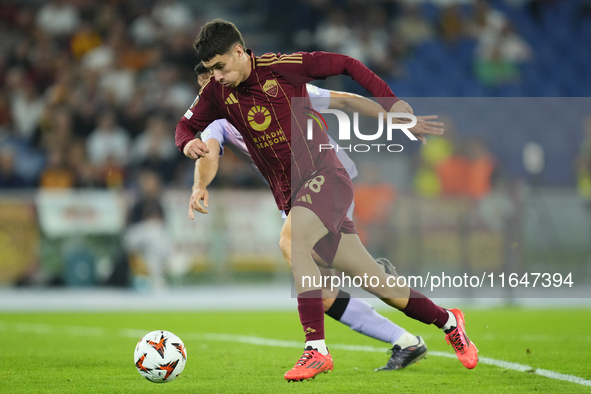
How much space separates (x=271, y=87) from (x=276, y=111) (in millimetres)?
144

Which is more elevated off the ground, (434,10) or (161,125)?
(434,10)

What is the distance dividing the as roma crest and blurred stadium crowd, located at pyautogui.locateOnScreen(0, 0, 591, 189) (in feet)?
23.5

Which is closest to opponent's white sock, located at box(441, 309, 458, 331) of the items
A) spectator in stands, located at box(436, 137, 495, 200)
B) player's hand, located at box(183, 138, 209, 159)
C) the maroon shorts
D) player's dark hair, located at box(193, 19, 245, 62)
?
the maroon shorts

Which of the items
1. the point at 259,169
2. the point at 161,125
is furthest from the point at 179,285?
the point at 259,169

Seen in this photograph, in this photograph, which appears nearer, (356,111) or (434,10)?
(356,111)

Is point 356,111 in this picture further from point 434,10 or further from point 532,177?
point 434,10

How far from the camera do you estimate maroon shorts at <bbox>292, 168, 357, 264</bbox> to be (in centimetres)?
436

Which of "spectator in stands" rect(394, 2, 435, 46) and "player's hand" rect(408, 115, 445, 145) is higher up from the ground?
"spectator in stands" rect(394, 2, 435, 46)

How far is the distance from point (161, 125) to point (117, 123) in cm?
77

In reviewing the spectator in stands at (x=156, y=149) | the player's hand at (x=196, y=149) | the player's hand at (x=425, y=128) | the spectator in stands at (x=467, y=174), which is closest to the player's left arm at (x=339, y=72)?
the player's hand at (x=425, y=128)

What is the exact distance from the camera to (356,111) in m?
4.71

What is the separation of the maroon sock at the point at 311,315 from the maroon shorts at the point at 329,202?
1.02 feet

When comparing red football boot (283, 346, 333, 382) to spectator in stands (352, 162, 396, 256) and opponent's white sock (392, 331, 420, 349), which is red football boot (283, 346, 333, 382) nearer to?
opponent's white sock (392, 331, 420, 349)

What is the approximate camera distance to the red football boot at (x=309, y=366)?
4.08m
